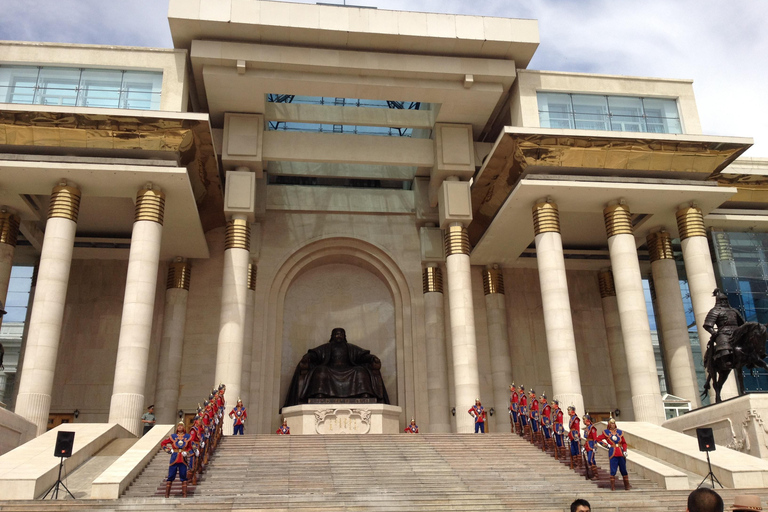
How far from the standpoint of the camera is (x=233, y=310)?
20156 mm

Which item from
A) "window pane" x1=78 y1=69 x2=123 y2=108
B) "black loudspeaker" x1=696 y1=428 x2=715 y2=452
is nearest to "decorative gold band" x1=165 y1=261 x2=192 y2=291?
"window pane" x1=78 y1=69 x2=123 y2=108

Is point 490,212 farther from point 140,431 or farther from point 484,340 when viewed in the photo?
point 140,431

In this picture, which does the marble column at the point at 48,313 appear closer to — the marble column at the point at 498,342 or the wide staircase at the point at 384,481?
the wide staircase at the point at 384,481

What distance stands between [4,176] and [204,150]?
5.32 meters

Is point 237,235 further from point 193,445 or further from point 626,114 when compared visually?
point 626,114

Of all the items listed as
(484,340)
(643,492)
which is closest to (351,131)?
(484,340)

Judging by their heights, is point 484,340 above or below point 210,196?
below

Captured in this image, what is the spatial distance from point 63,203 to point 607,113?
16.0 metres

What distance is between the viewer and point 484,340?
24.7 m

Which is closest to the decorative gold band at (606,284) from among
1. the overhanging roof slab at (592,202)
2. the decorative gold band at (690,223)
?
the overhanging roof slab at (592,202)

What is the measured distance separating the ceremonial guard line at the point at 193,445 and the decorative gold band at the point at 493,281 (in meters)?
12.9

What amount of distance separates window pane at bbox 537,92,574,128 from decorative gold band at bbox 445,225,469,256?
4138 mm

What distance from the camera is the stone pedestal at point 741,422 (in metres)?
14.0

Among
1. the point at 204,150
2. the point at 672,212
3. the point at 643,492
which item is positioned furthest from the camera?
the point at 672,212
